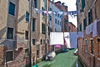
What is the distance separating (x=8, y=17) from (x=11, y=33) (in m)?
1.56

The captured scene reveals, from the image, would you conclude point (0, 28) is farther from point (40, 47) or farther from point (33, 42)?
point (40, 47)

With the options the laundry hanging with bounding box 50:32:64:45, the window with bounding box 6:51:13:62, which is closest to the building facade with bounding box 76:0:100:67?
the laundry hanging with bounding box 50:32:64:45

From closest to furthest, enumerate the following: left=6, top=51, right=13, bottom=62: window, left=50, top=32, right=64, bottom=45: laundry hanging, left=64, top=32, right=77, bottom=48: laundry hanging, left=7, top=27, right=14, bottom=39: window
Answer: left=6, top=51, right=13, bottom=62: window → left=7, top=27, right=14, bottom=39: window → left=64, top=32, right=77, bottom=48: laundry hanging → left=50, top=32, right=64, bottom=45: laundry hanging

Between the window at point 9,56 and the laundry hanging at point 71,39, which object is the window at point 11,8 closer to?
the window at point 9,56

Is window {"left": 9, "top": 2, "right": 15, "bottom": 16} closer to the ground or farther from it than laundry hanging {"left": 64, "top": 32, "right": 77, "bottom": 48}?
farther from it

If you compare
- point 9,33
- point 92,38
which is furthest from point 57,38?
point 9,33

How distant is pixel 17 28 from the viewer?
898 cm

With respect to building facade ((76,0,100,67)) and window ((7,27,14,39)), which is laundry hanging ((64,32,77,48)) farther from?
window ((7,27,14,39))

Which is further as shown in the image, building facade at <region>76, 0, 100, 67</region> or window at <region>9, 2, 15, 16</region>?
window at <region>9, 2, 15, 16</region>

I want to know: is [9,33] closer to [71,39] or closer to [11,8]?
[11,8]

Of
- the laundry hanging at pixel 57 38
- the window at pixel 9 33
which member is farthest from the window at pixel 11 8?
the laundry hanging at pixel 57 38

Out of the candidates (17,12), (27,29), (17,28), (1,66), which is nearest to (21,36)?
(17,28)

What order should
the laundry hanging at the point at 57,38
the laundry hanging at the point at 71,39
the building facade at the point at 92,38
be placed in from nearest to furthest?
the building facade at the point at 92,38
the laundry hanging at the point at 71,39
the laundry hanging at the point at 57,38

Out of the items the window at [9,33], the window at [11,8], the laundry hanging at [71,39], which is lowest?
the laundry hanging at [71,39]
